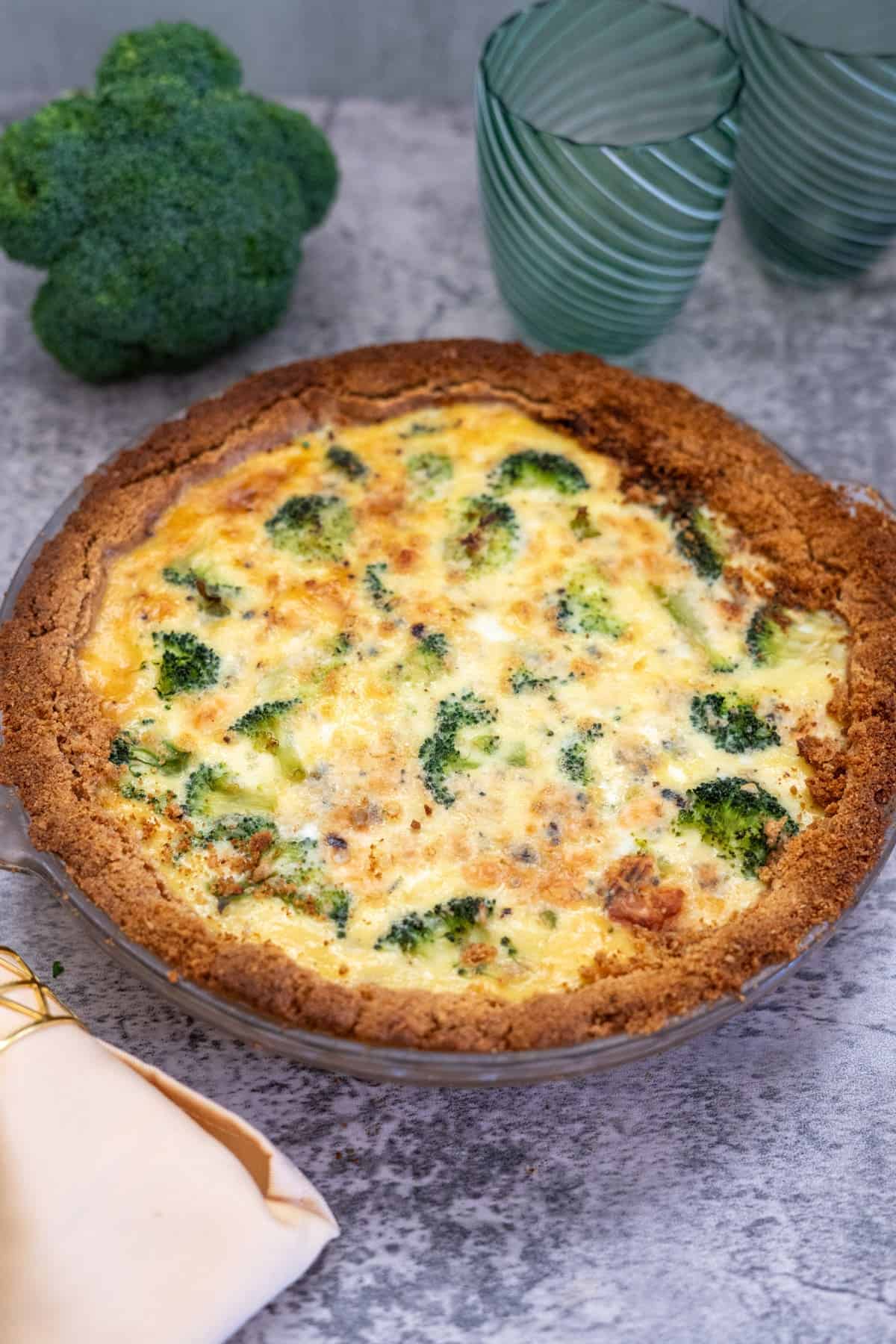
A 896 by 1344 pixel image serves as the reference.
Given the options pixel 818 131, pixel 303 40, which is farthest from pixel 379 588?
pixel 303 40

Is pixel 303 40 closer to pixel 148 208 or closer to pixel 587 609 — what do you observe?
pixel 148 208

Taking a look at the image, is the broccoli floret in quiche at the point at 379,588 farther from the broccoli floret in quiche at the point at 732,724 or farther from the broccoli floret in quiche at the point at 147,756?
the broccoli floret in quiche at the point at 732,724

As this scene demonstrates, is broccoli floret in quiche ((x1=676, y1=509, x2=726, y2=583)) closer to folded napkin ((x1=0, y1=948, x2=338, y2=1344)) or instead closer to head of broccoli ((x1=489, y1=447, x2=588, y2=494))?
head of broccoli ((x1=489, y1=447, x2=588, y2=494))

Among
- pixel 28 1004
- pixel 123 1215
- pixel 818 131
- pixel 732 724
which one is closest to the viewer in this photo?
pixel 123 1215

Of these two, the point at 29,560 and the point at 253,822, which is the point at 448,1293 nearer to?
the point at 253,822

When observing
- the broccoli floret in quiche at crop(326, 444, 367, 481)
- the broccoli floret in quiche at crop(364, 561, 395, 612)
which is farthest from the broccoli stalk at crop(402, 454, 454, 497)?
the broccoli floret in quiche at crop(364, 561, 395, 612)

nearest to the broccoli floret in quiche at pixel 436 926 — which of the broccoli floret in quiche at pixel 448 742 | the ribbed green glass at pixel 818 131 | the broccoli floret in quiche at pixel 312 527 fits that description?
the broccoli floret in quiche at pixel 448 742
